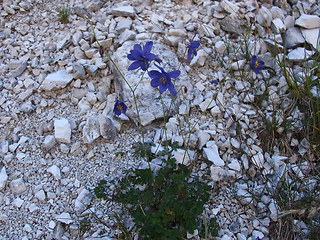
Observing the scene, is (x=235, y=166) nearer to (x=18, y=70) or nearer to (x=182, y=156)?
(x=182, y=156)

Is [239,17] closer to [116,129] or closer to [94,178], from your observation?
[116,129]

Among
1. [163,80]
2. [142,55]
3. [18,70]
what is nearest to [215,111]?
[163,80]

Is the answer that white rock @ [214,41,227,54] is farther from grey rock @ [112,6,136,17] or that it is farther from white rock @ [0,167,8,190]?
white rock @ [0,167,8,190]

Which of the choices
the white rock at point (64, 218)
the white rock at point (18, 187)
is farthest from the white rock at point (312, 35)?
the white rock at point (18, 187)

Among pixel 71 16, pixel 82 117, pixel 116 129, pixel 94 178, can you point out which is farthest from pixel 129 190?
pixel 71 16

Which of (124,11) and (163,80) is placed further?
(124,11)

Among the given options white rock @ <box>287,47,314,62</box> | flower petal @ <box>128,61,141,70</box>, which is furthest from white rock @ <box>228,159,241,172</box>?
white rock @ <box>287,47,314,62</box>

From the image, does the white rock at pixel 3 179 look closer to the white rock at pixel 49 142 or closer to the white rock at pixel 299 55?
the white rock at pixel 49 142
